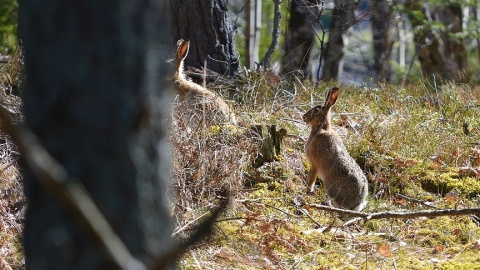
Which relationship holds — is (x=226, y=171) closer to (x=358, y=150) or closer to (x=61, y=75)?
(x=358, y=150)

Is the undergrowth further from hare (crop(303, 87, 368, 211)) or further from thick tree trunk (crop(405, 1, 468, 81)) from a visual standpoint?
thick tree trunk (crop(405, 1, 468, 81))

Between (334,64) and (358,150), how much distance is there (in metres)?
11.4

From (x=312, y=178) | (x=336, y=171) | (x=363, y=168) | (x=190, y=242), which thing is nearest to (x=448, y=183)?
(x=363, y=168)

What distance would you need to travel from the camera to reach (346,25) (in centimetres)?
1073

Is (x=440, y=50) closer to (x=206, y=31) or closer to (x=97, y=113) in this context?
A: (x=206, y=31)

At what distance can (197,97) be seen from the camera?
26.0ft

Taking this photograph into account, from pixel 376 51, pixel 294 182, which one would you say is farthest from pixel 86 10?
pixel 376 51

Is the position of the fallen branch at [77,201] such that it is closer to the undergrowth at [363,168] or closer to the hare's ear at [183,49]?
the undergrowth at [363,168]

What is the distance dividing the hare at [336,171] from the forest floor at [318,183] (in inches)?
5.5

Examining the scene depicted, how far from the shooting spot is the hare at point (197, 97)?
732 cm

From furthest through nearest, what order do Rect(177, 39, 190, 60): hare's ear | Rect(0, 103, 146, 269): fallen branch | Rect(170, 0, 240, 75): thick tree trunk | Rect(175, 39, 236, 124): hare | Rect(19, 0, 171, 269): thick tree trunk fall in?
Rect(170, 0, 240, 75): thick tree trunk, Rect(177, 39, 190, 60): hare's ear, Rect(175, 39, 236, 124): hare, Rect(19, 0, 171, 269): thick tree trunk, Rect(0, 103, 146, 269): fallen branch

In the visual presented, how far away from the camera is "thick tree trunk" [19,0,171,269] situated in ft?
8.29

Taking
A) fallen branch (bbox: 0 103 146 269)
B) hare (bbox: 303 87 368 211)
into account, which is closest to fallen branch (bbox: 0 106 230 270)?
fallen branch (bbox: 0 103 146 269)

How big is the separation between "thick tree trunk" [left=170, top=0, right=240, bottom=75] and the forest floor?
41cm
